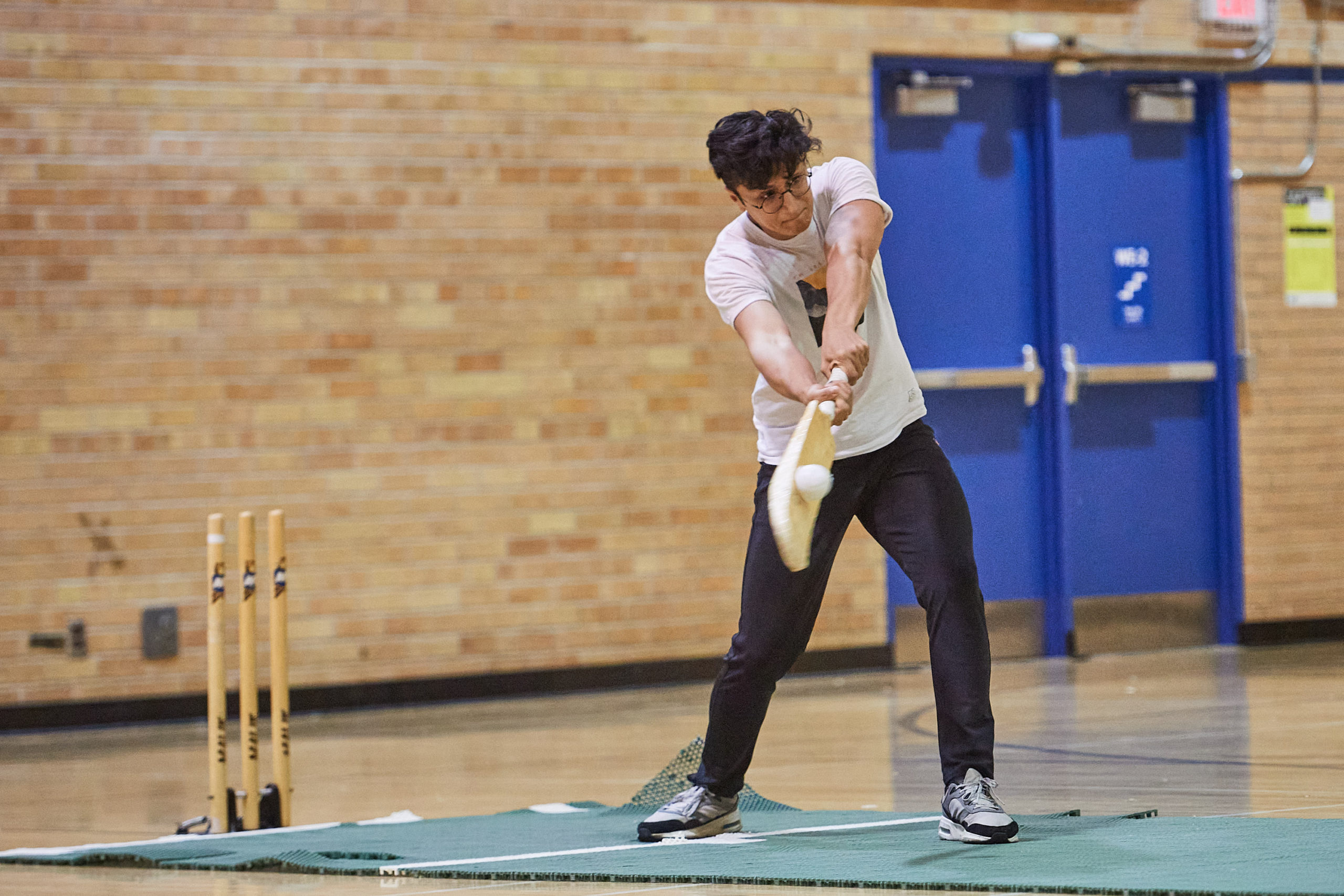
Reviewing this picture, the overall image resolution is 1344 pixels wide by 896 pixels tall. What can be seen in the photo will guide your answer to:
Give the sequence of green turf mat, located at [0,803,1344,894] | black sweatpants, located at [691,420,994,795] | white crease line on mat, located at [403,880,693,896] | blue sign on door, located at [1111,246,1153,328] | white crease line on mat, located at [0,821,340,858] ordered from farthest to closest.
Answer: blue sign on door, located at [1111,246,1153,328] → white crease line on mat, located at [0,821,340,858] → black sweatpants, located at [691,420,994,795] → white crease line on mat, located at [403,880,693,896] → green turf mat, located at [0,803,1344,894]

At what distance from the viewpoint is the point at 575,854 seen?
3.58 meters

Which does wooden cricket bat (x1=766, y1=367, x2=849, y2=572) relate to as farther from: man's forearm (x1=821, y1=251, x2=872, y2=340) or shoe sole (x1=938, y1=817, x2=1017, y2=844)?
shoe sole (x1=938, y1=817, x2=1017, y2=844)

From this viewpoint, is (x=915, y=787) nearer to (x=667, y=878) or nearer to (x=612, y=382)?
(x=667, y=878)

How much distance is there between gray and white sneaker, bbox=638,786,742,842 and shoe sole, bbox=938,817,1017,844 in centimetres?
51

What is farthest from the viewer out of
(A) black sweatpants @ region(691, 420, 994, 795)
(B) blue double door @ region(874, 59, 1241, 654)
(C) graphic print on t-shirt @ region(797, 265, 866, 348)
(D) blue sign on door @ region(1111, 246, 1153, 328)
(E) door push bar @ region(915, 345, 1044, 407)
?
(D) blue sign on door @ region(1111, 246, 1153, 328)

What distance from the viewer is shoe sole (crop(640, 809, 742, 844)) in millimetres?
3629

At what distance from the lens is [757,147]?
127 inches

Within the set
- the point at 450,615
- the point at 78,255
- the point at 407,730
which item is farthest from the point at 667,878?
the point at 78,255

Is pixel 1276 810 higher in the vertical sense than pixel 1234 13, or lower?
lower

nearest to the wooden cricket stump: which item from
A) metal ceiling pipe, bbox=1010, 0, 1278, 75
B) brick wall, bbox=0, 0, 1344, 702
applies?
brick wall, bbox=0, 0, 1344, 702

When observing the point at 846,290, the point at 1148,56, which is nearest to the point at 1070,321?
the point at 1148,56

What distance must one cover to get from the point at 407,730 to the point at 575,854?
2633 mm

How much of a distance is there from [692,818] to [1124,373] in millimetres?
4588

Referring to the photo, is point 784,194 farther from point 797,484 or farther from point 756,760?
point 756,760
